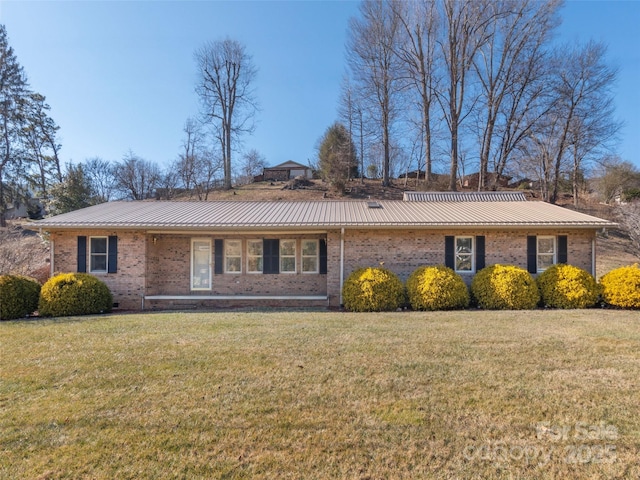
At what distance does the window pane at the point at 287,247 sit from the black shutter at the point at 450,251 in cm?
518

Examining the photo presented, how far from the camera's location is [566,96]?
2525cm

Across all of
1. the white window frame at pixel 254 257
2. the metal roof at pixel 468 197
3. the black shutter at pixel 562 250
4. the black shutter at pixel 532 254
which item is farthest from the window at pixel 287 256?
the black shutter at pixel 562 250

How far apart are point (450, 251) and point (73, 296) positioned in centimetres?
1164

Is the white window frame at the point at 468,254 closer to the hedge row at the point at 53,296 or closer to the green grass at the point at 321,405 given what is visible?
the green grass at the point at 321,405

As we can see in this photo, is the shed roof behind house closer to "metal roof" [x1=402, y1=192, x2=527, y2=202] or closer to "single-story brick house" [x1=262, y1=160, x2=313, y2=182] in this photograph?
"single-story brick house" [x1=262, y1=160, x2=313, y2=182]

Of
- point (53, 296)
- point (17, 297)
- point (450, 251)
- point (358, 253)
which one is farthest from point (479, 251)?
point (17, 297)

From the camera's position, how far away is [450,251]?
11.5 m

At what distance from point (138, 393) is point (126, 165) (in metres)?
32.0

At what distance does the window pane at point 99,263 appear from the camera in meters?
11.5

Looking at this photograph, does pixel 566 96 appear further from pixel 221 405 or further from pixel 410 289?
pixel 221 405

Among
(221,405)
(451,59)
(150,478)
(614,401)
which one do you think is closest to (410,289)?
(614,401)

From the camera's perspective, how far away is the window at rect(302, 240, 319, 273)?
12141 millimetres

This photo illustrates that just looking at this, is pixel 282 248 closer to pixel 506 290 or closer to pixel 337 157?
pixel 506 290

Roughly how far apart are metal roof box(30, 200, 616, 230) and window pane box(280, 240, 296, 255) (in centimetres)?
89
